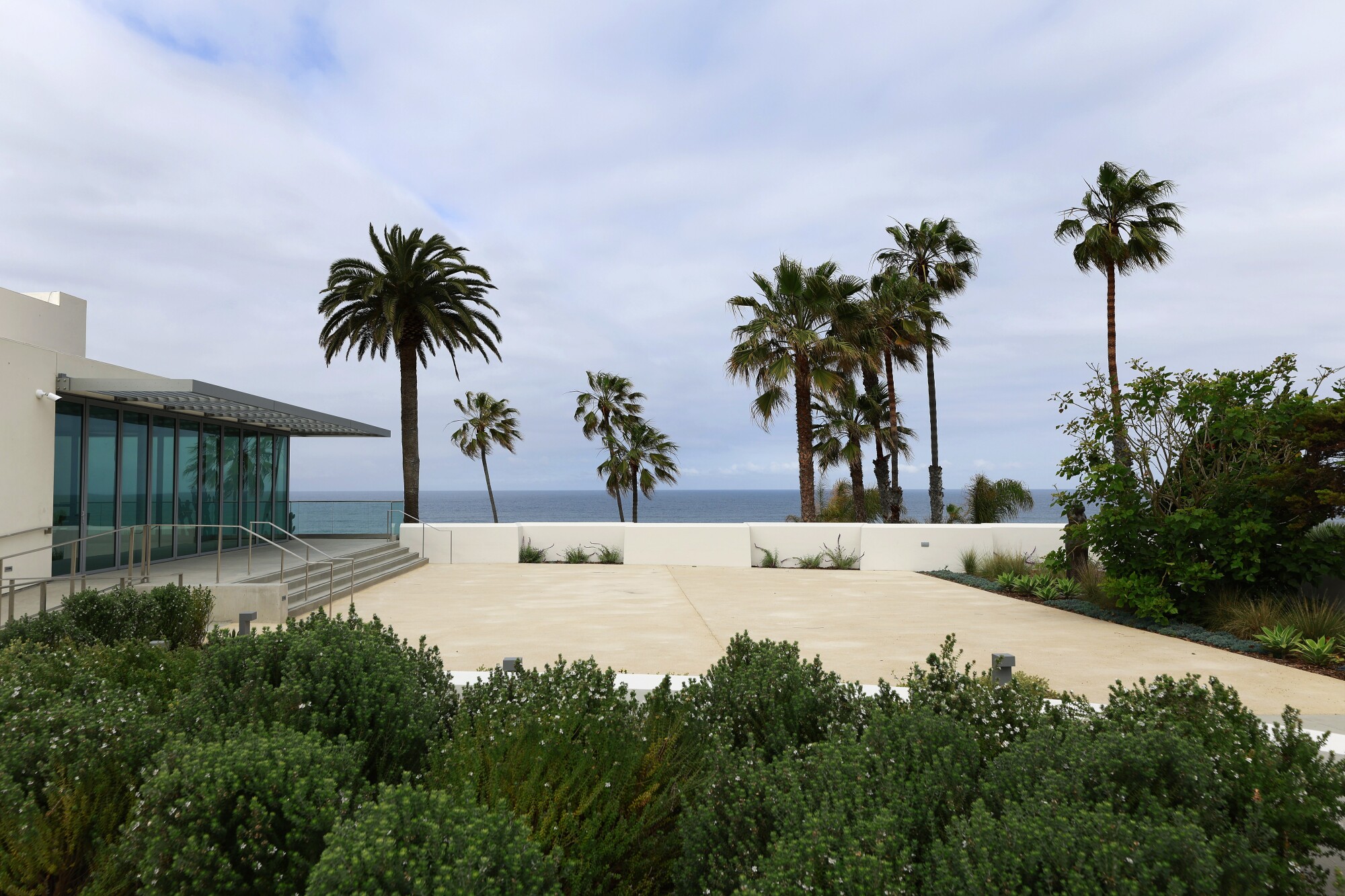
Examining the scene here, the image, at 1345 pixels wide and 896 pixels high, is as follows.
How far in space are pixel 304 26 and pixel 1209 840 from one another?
1061 centimetres

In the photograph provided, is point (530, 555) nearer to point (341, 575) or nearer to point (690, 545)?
point (690, 545)

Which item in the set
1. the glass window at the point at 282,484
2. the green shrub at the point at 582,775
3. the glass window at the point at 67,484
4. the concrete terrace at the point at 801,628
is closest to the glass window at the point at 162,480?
the glass window at the point at 67,484

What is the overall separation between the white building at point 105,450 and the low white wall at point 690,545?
25.6ft

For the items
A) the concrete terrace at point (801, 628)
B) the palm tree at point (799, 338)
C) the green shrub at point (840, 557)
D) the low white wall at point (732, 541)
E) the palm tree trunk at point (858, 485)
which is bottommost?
the concrete terrace at point (801, 628)

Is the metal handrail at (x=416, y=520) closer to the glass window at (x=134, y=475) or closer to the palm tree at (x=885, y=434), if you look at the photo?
the glass window at (x=134, y=475)

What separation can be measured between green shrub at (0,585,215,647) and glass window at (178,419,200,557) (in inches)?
374

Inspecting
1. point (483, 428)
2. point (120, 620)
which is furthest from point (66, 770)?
point (483, 428)

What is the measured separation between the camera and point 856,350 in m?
19.1

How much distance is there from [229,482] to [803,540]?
13678 millimetres

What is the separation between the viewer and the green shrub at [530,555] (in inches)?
703

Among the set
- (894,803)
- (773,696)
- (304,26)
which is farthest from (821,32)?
(894,803)

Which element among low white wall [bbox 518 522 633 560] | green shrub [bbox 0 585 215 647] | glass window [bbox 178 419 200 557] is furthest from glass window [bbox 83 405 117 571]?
low white wall [bbox 518 522 633 560]

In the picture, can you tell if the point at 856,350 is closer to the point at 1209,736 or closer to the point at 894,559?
the point at 894,559

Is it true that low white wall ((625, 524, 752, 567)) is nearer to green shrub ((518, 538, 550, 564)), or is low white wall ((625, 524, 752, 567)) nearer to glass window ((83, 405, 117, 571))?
green shrub ((518, 538, 550, 564))
